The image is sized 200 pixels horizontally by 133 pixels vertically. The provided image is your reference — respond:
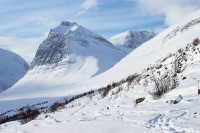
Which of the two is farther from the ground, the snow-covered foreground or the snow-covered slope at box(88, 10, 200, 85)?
the snow-covered slope at box(88, 10, 200, 85)

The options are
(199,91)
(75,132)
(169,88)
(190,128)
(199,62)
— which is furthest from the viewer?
(199,62)

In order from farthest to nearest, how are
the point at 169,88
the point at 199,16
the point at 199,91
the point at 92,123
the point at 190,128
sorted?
the point at 199,16 → the point at 169,88 → the point at 199,91 → the point at 92,123 → the point at 190,128

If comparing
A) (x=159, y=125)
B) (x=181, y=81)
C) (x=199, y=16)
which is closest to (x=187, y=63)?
(x=181, y=81)

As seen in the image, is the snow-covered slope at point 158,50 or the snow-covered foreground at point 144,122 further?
the snow-covered slope at point 158,50

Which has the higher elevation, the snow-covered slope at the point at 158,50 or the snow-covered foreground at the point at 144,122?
the snow-covered slope at the point at 158,50

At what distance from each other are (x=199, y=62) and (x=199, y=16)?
68.7 m

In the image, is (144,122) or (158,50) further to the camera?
(158,50)

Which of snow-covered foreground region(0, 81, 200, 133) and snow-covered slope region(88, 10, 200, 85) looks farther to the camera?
snow-covered slope region(88, 10, 200, 85)

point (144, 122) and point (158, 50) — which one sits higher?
point (158, 50)

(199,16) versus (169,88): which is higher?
(199,16)

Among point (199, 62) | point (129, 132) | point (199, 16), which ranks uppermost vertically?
point (199, 16)

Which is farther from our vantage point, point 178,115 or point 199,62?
point 199,62

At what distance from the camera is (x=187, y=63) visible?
20.6 meters

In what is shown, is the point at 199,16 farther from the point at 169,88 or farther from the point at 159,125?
the point at 159,125
